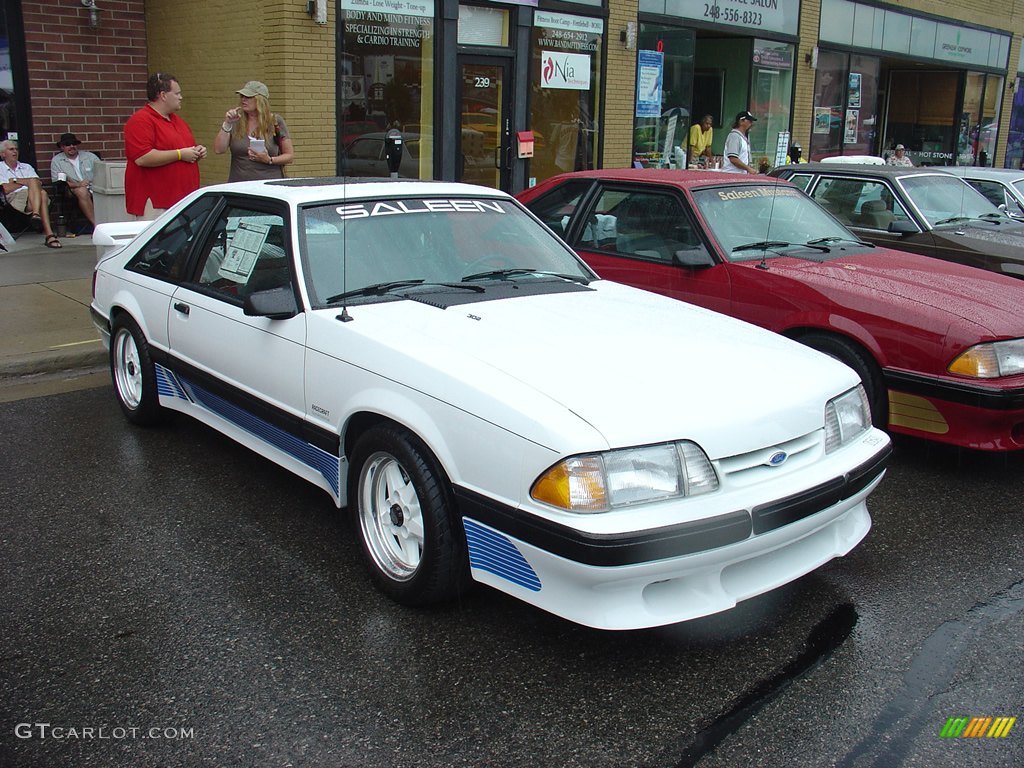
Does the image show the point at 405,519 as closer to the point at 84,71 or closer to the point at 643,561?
the point at 643,561

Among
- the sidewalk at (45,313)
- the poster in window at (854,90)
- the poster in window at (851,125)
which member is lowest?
the sidewalk at (45,313)

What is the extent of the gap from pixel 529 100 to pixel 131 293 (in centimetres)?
829

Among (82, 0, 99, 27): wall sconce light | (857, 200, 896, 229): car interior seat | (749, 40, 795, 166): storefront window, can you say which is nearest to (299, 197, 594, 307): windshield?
(857, 200, 896, 229): car interior seat

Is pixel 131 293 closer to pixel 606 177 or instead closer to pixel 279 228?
pixel 279 228

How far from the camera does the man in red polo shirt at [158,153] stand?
747cm

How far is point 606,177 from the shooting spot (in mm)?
6594

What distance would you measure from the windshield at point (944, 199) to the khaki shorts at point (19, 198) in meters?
8.82

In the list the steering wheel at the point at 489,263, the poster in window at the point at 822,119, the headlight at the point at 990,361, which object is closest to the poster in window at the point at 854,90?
the poster in window at the point at 822,119

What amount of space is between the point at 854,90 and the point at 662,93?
6.19 metres

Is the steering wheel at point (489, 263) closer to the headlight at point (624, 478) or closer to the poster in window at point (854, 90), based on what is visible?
the headlight at point (624, 478)

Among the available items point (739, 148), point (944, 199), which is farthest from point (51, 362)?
point (739, 148)

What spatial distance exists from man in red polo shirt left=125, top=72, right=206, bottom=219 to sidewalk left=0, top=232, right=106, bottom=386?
3.49 feet

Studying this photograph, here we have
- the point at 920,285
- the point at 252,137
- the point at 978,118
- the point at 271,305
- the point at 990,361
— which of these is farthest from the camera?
the point at 978,118

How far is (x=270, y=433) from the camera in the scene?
14.1 feet
